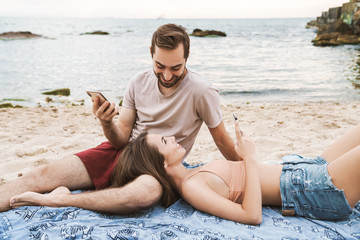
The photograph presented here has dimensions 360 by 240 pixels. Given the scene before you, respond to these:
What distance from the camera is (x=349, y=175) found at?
253cm

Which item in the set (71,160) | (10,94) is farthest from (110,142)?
(10,94)

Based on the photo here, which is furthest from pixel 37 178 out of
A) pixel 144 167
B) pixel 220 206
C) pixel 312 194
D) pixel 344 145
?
pixel 344 145

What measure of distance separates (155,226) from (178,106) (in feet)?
4.29

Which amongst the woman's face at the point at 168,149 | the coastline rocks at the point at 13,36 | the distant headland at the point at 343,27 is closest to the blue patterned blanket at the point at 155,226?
the woman's face at the point at 168,149

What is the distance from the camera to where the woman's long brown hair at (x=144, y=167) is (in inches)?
113

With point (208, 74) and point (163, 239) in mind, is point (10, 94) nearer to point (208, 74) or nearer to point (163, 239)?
point (208, 74)

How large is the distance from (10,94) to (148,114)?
9.26 meters

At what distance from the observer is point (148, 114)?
11.6 feet

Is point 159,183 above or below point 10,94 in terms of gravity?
above

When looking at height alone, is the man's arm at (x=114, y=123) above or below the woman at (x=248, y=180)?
above

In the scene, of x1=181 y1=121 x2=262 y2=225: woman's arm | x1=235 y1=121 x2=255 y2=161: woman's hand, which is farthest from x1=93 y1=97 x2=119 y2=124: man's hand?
x1=235 y1=121 x2=255 y2=161: woman's hand

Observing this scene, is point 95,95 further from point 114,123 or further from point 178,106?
point 178,106

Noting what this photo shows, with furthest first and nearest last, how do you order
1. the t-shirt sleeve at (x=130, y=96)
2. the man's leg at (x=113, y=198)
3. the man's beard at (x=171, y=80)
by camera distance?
the t-shirt sleeve at (x=130, y=96)
the man's beard at (x=171, y=80)
the man's leg at (x=113, y=198)

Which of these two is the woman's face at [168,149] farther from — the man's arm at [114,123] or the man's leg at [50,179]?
the man's leg at [50,179]
